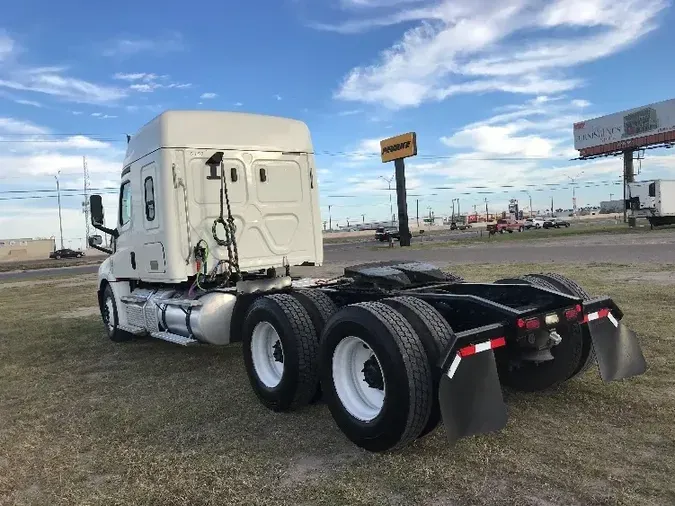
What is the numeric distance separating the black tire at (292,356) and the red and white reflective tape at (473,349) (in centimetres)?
163

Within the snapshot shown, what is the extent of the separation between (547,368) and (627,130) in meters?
65.5

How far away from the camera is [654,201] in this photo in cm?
3700

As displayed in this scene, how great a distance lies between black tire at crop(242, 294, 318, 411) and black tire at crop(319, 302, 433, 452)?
0.78 meters

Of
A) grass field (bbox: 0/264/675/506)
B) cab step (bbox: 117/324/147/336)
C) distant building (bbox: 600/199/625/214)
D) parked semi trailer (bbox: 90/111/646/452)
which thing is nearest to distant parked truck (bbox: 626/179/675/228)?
grass field (bbox: 0/264/675/506)

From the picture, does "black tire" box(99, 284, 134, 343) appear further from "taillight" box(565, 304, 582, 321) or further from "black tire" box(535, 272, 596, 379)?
"taillight" box(565, 304, 582, 321)

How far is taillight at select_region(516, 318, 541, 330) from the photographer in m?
3.88

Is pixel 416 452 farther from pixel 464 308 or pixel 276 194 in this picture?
pixel 276 194

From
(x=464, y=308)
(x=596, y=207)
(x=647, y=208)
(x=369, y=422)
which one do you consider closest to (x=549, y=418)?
(x=464, y=308)

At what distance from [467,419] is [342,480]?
88cm

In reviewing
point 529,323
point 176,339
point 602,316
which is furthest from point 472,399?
point 176,339

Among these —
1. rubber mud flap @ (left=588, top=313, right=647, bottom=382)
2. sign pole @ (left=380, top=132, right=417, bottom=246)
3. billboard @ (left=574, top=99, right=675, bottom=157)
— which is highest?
billboard @ (left=574, top=99, right=675, bottom=157)

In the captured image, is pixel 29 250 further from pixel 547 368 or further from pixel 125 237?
pixel 547 368

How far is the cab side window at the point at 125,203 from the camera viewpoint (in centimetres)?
800

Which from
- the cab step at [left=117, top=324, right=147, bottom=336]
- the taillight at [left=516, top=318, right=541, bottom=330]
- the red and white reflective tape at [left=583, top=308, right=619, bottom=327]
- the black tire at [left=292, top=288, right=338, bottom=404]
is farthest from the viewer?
the cab step at [left=117, top=324, right=147, bottom=336]
